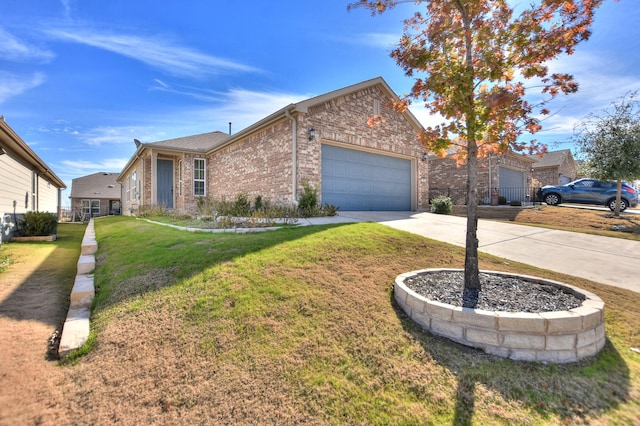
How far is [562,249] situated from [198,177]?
15545 mm

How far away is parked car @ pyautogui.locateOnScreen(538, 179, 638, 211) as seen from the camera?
14.1 m

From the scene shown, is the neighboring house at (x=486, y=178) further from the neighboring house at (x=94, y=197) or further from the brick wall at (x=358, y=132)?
the neighboring house at (x=94, y=197)

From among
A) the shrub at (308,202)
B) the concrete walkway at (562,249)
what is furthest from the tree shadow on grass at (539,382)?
the shrub at (308,202)

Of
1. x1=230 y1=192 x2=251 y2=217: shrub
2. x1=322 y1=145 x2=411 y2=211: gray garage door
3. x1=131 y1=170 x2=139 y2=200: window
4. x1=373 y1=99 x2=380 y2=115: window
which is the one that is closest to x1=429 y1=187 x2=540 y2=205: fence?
x1=322 y1=145 x2=411 y2=211: gray garage door

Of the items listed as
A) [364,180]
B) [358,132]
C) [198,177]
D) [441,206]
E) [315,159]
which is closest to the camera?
[315,159]

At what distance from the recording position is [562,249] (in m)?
6.09

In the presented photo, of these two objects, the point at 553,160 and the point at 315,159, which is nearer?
the point at 315,159

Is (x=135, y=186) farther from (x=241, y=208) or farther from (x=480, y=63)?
(x=480, y=63)

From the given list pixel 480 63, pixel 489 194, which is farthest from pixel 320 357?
pixel 489 194

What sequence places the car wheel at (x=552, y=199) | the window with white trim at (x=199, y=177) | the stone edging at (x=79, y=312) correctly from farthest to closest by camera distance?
1. the car wheel at (x=552, y=199)
2. the window with white trim at (x=199, y=177)
3. the stone edging at (x=79, y=312)

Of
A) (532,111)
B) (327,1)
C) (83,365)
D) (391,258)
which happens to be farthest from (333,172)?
(83,365)

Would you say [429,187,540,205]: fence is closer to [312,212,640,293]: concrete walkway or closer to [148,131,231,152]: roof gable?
[312,212,640,293]: concrete walkway

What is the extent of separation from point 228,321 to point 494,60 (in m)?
4.16

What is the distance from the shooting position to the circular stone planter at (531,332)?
8.28 ft
